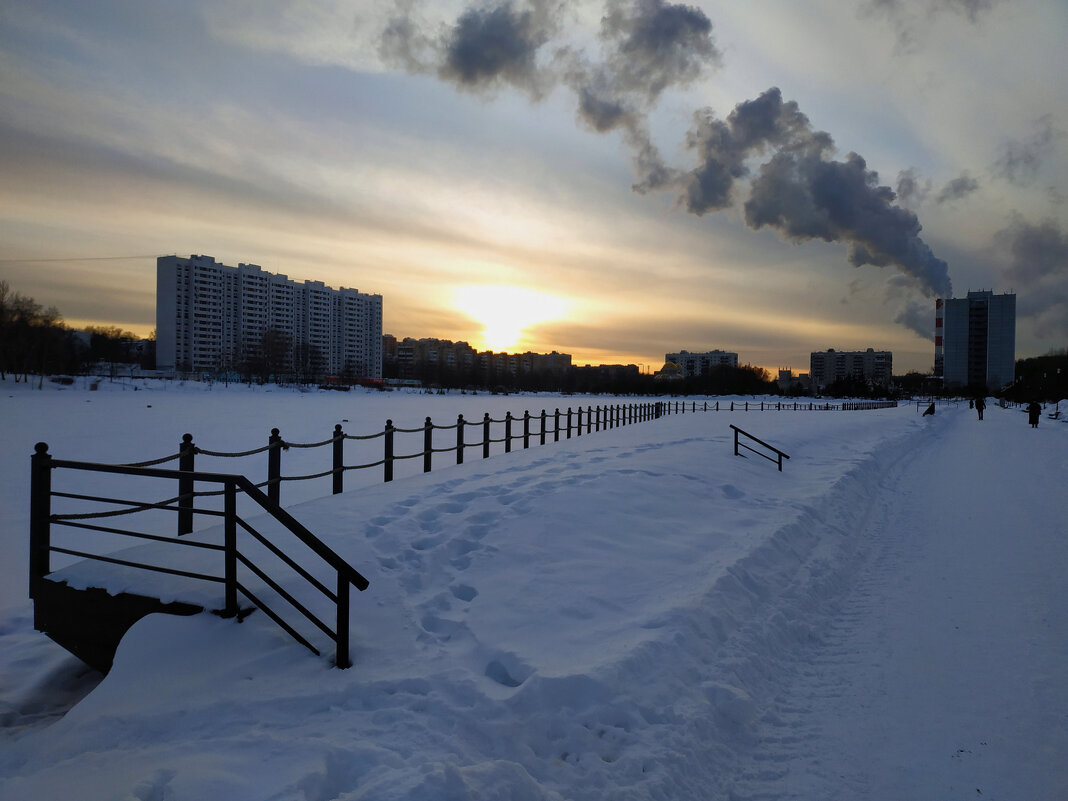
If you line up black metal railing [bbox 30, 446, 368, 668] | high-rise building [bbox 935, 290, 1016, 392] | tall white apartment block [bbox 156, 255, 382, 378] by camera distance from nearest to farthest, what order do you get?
1. black metal railing [bbox 30, 446, 368, 668]
2. high-rise building [bbox 935, 290, 1016, 392]
3. tall white apartment block [bbox 156, 255, 382, 378]

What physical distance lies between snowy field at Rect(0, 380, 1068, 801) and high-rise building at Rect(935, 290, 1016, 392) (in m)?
173

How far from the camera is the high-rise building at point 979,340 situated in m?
155

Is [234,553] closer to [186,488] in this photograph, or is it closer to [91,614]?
[91,614]

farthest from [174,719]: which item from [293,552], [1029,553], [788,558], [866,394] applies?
[866,394]

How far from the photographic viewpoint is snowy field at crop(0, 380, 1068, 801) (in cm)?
368

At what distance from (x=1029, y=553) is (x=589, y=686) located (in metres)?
7.33

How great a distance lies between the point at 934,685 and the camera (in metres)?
4.85

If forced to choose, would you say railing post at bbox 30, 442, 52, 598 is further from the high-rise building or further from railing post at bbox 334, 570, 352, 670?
the high-rise building

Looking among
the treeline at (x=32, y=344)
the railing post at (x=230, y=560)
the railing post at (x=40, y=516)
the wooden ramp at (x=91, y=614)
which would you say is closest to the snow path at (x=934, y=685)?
the railing post at (x=230, y=560)

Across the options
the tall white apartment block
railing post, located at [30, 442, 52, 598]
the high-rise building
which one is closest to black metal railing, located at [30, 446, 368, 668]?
railing post, located at [30, 442, 52, 598]

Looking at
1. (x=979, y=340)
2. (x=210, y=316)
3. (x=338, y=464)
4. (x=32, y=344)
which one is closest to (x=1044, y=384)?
(x=979, y=340)

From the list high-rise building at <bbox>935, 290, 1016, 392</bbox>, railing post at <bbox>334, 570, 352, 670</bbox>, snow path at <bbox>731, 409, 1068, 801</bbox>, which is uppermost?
high-rise building at <bbox>935, 290, 1016, 392</bbox>

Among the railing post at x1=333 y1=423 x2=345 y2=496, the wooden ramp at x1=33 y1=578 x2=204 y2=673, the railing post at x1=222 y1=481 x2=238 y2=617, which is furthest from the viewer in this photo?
the railing post at x1=333 y1=423 x2=345 y2=496

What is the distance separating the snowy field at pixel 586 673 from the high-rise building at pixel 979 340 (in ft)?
567
